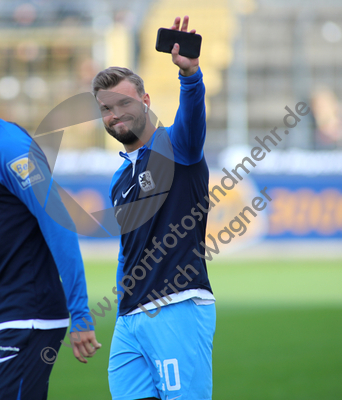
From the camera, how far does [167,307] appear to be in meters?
2.52

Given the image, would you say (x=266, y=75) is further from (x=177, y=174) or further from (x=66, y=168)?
(x=177, y=174)

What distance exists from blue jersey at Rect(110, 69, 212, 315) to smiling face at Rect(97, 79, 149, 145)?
0.35 ft

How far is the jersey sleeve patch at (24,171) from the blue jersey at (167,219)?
0.54 meters

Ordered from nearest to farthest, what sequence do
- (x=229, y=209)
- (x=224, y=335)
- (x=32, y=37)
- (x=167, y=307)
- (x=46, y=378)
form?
1. (x=46, y=378)
2. (x=167, y=307)
3. (x=224, y=335)
4. (x=229, y=209)
5. (x=32, y=37)

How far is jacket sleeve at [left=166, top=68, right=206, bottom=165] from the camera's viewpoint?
7.75 feet

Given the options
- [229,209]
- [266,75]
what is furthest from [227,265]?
[266,75]

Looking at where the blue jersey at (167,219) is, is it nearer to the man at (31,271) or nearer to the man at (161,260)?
the man at (161,260)

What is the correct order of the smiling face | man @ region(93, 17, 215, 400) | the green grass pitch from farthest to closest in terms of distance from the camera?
the green grass pitch
the smiling face
man @ region(93, 17, 215, 400)

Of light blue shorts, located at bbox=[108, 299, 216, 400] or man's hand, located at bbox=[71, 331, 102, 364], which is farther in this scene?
light blue shorts, located at bbox=[108, 299, 216, 400]

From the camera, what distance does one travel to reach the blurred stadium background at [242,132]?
740 centimetres

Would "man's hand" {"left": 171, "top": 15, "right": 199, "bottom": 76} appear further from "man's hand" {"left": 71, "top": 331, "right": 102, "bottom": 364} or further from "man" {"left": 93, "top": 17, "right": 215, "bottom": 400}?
"man's hand" {"left": 71, "top": 331, "right": 102, "bottom": 364}

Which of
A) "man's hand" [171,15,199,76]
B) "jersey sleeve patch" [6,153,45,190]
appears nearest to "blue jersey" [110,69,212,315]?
"man's hand" [171,15,199,76]

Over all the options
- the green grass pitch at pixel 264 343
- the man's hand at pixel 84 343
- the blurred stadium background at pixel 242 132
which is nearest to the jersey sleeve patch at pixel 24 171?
the man's hand at pixel 84 343

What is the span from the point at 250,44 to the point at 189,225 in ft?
60.5
